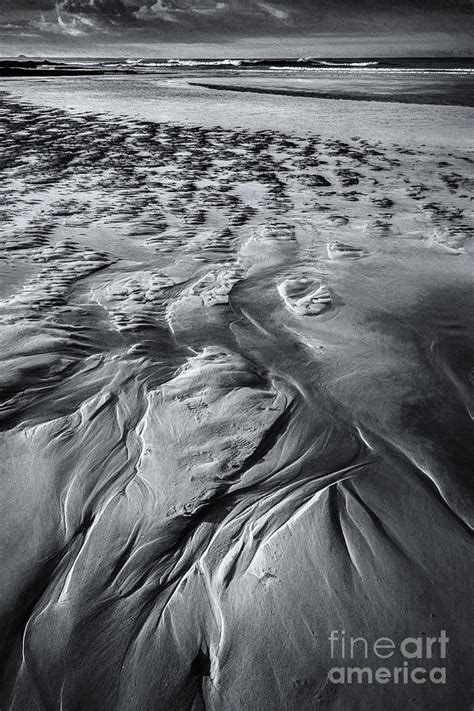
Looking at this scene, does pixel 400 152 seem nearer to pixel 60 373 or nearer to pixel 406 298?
pixel 406 298

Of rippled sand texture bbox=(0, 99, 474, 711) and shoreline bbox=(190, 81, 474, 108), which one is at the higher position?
shoreline bbox=(190, 81, 474, 108)

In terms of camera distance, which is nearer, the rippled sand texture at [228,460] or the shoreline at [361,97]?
the rippled sand texture at [228,460]

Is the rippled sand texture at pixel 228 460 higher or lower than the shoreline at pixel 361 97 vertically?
lower

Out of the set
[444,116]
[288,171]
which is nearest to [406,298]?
[288,171]

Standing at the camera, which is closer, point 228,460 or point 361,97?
point 228,460

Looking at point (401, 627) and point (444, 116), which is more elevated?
point (444, 116)

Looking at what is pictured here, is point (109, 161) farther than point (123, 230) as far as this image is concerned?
Yes

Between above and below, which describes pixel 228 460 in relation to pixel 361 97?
below

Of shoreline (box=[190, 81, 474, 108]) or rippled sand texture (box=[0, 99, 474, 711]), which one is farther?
shoreline (box=[190, 81, 474, 108])
